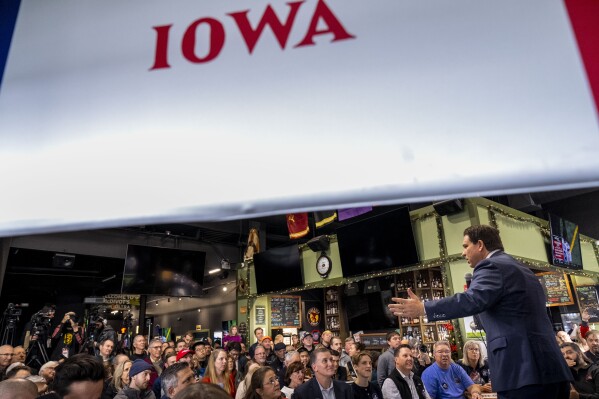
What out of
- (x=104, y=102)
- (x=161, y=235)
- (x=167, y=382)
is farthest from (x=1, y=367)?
(x=161, y=235)

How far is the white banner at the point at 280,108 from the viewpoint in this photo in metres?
0.51

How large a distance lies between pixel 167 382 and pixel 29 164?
310 centimetres

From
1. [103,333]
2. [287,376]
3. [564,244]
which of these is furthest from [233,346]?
[564,244]

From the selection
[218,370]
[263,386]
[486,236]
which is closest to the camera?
[486,236]

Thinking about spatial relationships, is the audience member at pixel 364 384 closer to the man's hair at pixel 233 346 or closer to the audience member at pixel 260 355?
the audience member at pixel 260 355

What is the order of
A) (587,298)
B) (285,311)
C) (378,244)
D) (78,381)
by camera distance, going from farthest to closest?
1. (285,311)
2. (587,298)
3. (378,244)
4. (78,381)

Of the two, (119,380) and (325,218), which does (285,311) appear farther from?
(119,380)

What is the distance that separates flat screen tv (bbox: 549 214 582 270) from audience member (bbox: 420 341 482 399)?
474 centimetres

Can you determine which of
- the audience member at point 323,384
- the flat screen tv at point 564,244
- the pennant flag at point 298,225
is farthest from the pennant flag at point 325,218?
the audience member at point 323,384

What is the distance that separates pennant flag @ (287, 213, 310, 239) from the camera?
9.68 m

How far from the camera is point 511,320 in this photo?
5.24ft

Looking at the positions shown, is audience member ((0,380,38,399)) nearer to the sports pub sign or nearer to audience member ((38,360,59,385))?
audience member ((38,360,59,385))

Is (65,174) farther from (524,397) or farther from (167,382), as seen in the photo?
(167,382)

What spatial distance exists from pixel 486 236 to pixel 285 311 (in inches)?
395
